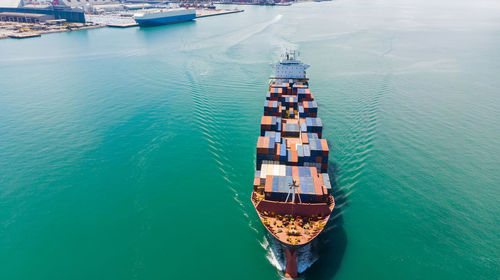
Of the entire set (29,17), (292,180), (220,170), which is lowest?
(220,170)

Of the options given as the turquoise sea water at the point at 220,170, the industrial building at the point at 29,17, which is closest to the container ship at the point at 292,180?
the turquoise sea water at the point at 220,170

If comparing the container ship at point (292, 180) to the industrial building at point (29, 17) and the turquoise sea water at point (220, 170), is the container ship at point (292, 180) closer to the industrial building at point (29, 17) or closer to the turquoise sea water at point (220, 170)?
the turquoise sea water at point (220, 170)

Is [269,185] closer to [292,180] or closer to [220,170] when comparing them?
[292,180]

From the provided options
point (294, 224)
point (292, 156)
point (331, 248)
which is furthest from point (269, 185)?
point (331, 248)

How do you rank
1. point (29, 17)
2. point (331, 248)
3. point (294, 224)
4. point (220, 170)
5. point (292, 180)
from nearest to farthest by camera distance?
point (294, 224) < point (331, 248) < point (292, 180) < point (220, 170) < point (29, 17)

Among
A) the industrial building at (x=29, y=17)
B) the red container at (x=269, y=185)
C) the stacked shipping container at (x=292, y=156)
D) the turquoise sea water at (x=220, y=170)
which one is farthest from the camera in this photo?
the industrial building at (x=29, y=17)

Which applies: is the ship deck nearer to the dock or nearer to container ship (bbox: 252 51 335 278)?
container ship (bbox: 252 51 335 278)

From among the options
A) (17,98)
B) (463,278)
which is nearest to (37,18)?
(17,98)
